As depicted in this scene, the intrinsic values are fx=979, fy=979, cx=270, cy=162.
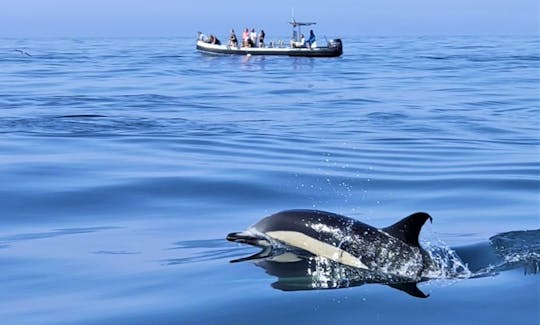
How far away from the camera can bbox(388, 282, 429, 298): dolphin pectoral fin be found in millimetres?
7902

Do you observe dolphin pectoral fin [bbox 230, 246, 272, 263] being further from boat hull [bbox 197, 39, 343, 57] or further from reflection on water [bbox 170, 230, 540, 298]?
boat hull [bbox 197, 39, 343, 57]

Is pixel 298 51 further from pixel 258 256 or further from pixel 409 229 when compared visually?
pixel 409 229

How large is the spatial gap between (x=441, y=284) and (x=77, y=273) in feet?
10.7

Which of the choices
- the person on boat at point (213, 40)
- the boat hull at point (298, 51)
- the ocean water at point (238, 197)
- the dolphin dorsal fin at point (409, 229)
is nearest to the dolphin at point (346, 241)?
the dolphin dorsal fin at point (409, 229)

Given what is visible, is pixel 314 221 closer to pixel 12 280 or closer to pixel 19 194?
pixel 12 280

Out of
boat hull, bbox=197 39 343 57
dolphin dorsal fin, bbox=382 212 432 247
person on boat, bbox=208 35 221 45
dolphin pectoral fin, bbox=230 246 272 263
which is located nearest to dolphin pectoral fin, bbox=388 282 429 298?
dolphin dorsal fin, bbox=382 212 432 247

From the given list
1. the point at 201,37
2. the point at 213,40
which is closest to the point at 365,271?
the point at 213,40

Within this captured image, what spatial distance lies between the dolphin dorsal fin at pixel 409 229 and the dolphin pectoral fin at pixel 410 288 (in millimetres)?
424

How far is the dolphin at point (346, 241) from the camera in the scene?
8.43 m

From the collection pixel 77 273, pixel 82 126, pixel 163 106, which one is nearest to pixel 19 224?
pixel 77 273

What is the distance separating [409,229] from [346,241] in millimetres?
659

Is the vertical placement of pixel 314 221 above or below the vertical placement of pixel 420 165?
above

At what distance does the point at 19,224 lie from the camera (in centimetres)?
1135

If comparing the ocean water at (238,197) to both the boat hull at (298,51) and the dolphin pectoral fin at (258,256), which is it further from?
the boat hull at (298,51)
